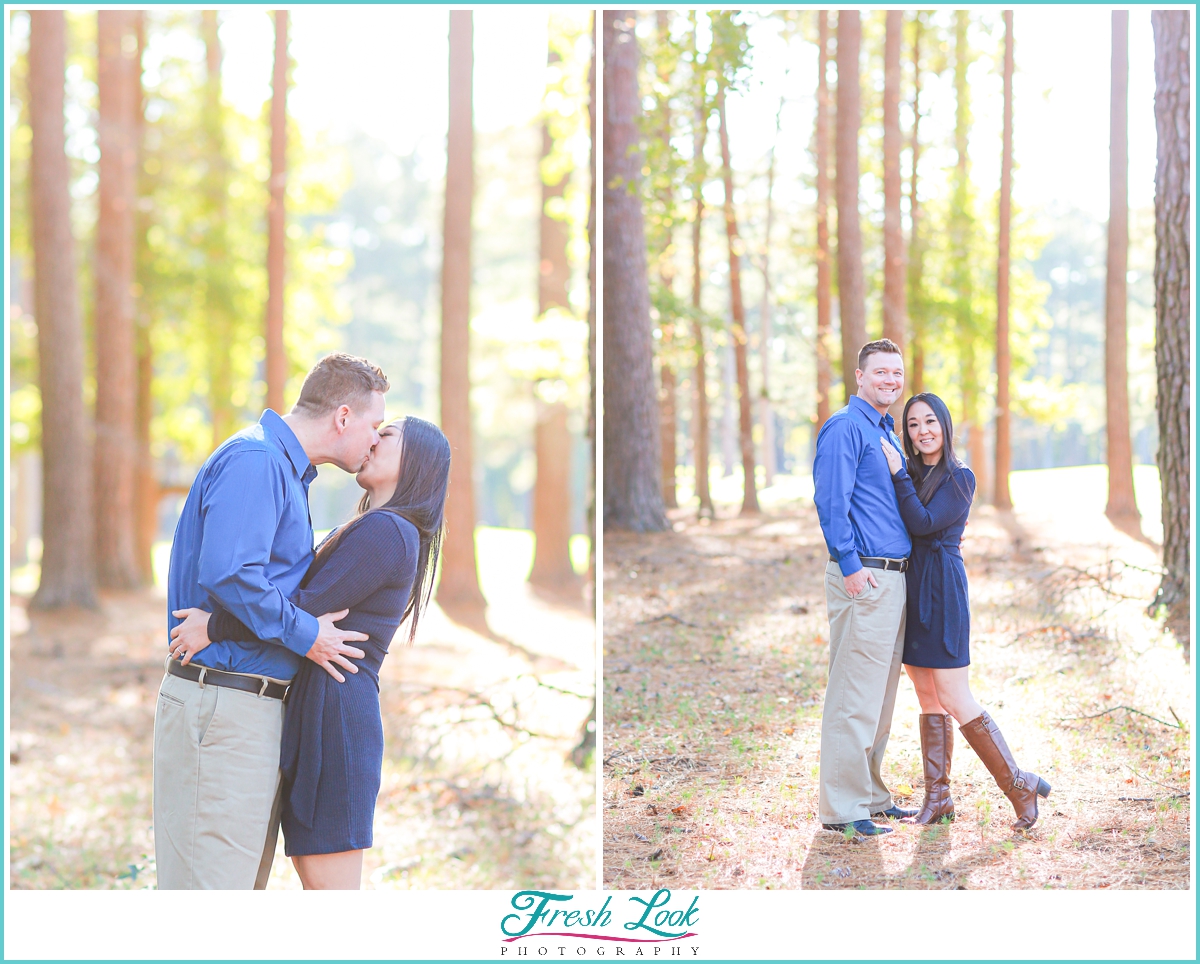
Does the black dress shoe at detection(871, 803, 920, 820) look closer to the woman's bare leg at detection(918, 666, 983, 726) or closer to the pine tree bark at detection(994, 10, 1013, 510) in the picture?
the woman's bare leg at detection(918, 666, 983, 726)

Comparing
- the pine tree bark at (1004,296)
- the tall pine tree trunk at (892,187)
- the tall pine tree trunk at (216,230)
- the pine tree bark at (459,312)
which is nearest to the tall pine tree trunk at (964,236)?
the pine tree bark at (1004,296)

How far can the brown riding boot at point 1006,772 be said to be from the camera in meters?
3.30

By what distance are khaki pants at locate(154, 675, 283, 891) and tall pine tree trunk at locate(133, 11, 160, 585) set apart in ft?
35.1

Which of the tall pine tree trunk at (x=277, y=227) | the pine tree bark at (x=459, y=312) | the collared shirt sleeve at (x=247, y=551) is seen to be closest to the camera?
the collared shirt sleeve at (x=247, y=551)

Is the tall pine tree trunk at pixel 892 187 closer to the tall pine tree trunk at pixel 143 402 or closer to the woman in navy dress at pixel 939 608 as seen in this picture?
the woman in navy dress at pixel 939 608

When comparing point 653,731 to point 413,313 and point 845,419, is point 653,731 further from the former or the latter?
point 413,313

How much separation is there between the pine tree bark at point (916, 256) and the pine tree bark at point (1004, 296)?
482 mm

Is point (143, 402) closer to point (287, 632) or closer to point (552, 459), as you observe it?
point (552, 459)

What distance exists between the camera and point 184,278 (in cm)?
1256

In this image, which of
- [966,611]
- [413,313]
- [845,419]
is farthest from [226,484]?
[413,313]

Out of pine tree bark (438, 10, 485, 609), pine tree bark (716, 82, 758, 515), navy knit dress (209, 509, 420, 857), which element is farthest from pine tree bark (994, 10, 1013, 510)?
pine tree bark (438, 10, 485, 609)

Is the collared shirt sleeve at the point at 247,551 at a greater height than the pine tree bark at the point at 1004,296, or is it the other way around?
the pine tree bark at the point at 1004,296

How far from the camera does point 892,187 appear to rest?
262 inches

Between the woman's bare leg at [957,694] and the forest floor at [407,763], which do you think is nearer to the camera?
the woman's bare leg at [957,694]
